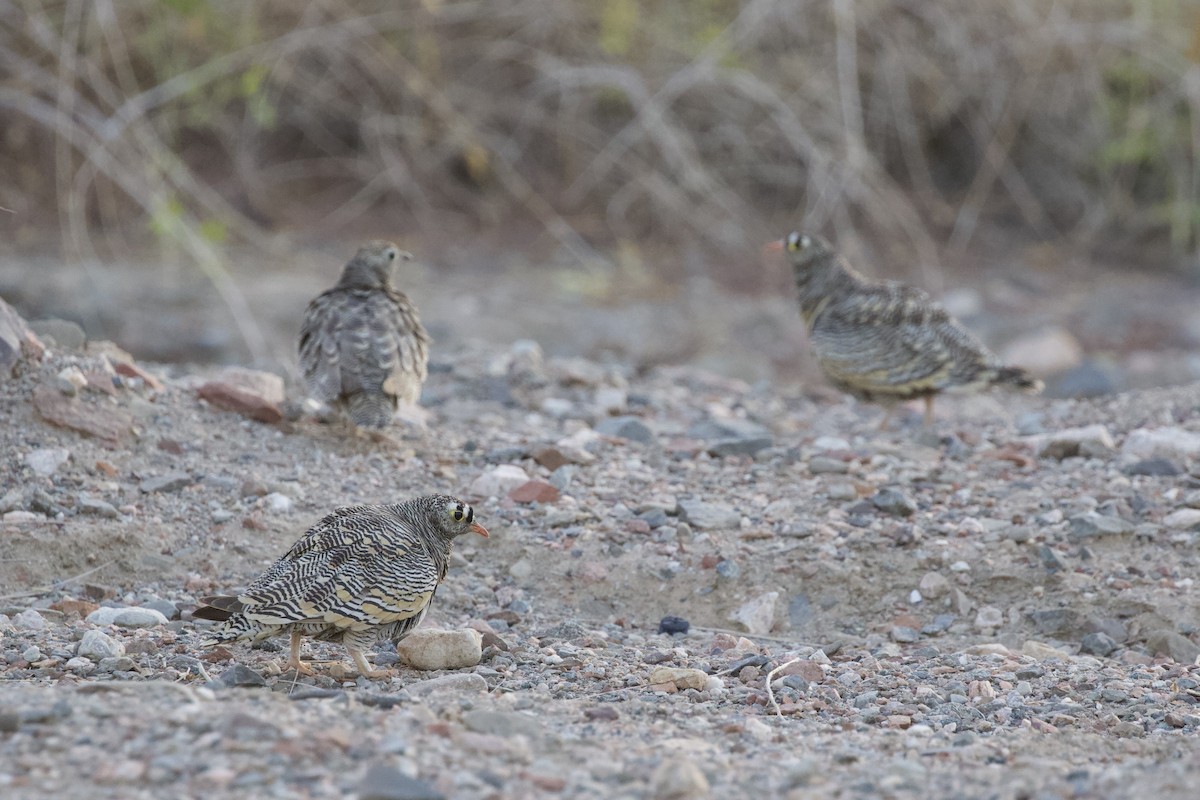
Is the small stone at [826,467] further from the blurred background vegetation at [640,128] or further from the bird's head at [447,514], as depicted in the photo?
the blurred background vegetation at [640,128]

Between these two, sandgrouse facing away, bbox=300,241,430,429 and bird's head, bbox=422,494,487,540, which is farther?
sandgrouse facing away, bbox=300,241,430,429

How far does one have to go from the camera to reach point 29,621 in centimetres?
504

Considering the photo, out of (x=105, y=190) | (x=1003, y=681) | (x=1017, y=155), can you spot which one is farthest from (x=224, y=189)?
(x=1003, y=681)

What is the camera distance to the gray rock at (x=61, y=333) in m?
7.00

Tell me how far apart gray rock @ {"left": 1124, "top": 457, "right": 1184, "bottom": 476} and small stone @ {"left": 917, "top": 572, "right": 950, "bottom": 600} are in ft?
5.15

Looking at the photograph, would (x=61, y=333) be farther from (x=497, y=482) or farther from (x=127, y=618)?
(x=127, y=618)

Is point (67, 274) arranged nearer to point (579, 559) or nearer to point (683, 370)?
point (683, 370)

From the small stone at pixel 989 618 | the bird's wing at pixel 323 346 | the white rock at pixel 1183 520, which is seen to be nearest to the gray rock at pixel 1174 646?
the small stone at pixel 989 618

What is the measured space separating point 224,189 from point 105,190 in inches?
42.6

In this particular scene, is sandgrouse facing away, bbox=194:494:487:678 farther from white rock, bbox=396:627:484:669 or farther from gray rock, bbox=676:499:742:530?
gray rock, bbox=676:499:742:530

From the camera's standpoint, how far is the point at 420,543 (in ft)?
16.3

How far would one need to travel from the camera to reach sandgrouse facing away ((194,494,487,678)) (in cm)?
448

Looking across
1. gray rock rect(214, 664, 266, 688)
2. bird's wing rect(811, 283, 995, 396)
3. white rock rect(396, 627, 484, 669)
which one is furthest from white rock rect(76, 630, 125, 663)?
bird's wing rect(811, 283, 995, 396)

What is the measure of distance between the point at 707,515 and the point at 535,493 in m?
0.77
